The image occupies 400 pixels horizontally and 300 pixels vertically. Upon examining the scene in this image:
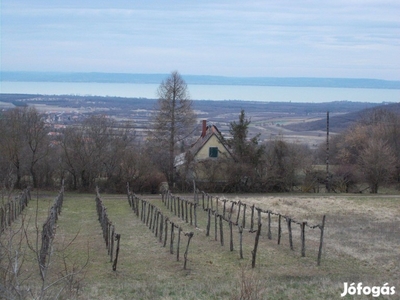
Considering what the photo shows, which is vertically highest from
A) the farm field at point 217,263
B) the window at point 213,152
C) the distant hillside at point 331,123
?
the distant hillside at point 331,123

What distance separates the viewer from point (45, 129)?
45.9 meters

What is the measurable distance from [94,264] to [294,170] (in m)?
32.3

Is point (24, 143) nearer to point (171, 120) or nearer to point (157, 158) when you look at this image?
point (157, 158)

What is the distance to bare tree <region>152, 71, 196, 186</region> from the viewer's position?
48534 mm

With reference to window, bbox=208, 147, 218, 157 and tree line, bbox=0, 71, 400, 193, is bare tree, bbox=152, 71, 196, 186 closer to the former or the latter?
tree line, bbox=0, 71, 400, 193

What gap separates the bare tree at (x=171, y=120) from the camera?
4853 centimetres

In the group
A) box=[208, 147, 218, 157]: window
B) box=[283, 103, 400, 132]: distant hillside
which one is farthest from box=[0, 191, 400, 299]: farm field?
box=[283, 103, 400, 132]: distant hillside

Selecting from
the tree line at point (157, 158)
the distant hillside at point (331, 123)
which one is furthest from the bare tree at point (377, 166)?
the distant hillside at point (331, 123)

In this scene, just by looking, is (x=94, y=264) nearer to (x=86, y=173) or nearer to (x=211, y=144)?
(x=86, y=173)

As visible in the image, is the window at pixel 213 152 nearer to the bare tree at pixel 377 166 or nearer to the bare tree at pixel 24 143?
the bare tree at pixel 377 166

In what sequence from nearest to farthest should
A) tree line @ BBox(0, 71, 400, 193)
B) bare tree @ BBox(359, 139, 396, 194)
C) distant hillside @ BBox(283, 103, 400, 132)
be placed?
tree line @ BBox(0, 71, 400, 193) → bare tree @ BBox(359, 139, 396, 194) → distant hillside @ BBox(283, 103, 400, 132)

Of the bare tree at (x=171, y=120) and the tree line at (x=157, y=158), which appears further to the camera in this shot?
the bare tree at (x=171, y=120)

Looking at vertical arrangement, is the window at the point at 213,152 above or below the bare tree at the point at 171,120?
below

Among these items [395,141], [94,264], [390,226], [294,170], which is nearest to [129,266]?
[94,264]
